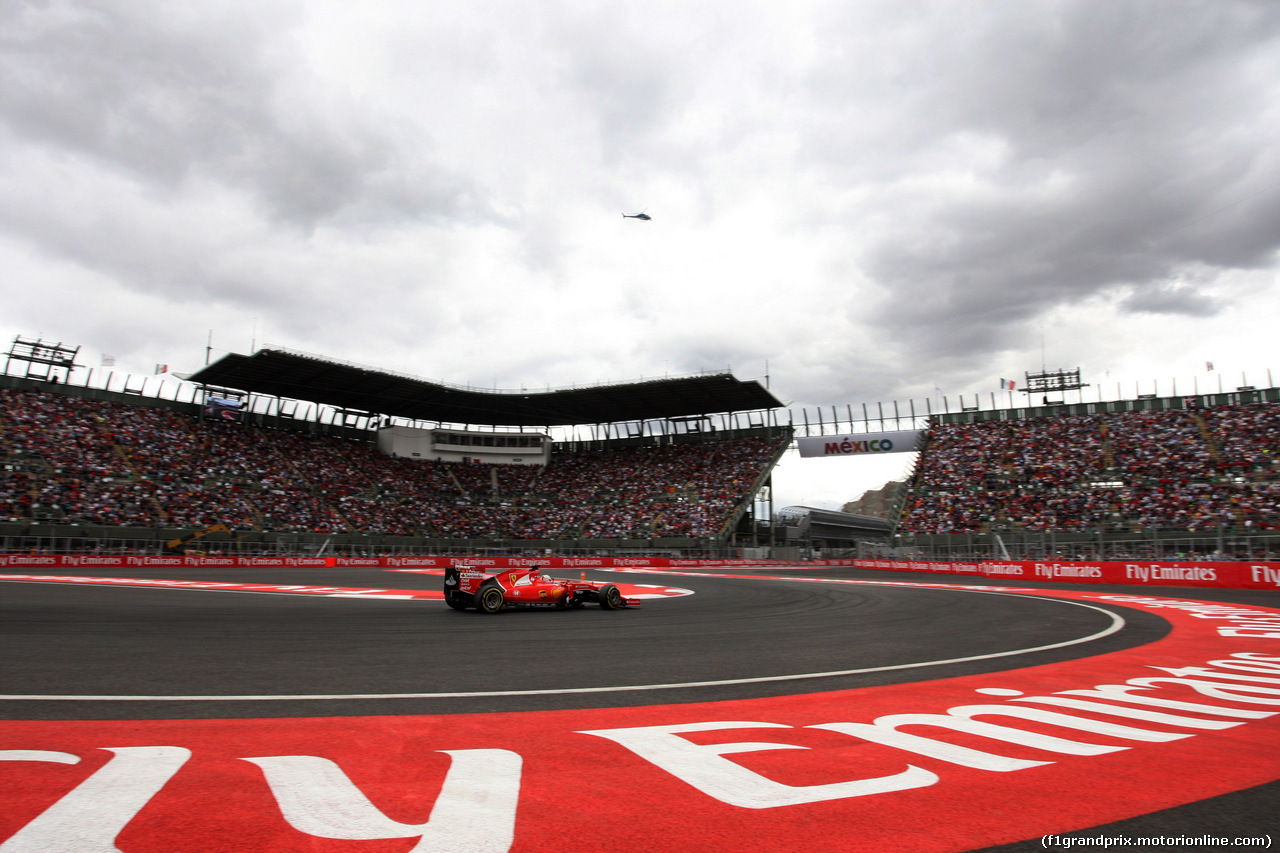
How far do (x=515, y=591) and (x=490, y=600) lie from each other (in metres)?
0.65

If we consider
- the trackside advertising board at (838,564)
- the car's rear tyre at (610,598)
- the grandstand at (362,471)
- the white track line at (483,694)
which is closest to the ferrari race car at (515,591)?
the car's rear tyre at (610,598)

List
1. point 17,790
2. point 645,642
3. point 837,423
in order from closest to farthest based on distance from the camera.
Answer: point 17,790
point 645,642
point 837,423

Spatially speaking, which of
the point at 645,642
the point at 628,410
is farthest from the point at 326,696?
the point at 628,410

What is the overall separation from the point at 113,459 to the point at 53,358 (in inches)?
458

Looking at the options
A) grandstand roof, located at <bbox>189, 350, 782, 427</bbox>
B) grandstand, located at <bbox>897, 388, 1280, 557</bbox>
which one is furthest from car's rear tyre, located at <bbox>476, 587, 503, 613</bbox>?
grandstand roof, located at <bbox>189, 350, 782, 427</bbox>

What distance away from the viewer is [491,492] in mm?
60656

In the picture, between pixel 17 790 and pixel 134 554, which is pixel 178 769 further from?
pixel 134 554

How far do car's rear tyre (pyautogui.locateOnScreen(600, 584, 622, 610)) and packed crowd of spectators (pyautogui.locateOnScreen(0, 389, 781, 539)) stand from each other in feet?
108

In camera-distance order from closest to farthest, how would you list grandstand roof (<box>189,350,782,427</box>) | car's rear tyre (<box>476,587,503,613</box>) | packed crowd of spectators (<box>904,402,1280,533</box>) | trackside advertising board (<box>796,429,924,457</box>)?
1. car's rear tyre (<box>476,587,503,613</box>)
2. packed crowd of spectators (<box>904,402,1280,533</box>)
3. grandstand roof (<box>189,350,782,427</box>)
4. trackside advertising board (<box>796,429,924,457</box>)

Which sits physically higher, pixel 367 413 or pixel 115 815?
pixel 367 413

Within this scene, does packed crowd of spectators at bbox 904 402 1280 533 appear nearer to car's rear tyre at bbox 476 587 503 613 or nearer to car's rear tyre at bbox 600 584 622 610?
car's rear tyre at bbox 600 584 622 610

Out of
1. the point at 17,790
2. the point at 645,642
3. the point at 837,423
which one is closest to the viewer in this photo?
the point at 17,790

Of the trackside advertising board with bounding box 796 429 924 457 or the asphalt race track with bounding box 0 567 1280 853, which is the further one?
the trackside advertising board with bounding box 796 429 924 457

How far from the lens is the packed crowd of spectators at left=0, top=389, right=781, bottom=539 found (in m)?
38.5
